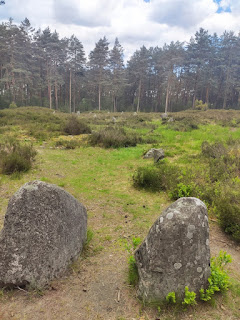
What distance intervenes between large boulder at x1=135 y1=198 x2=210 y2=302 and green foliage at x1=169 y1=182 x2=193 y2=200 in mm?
2933

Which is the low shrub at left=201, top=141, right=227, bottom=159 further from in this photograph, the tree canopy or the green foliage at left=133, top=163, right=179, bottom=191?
the tree canopy

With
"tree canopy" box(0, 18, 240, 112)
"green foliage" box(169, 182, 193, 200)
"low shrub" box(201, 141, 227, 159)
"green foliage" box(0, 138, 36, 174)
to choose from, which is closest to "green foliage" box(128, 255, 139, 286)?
"green foliage" box(169, 182, 193, 200)

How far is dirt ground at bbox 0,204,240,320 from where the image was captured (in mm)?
2379

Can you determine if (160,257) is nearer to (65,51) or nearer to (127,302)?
(127,302)

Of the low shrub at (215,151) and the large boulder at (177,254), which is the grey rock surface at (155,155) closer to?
the low shrub at (215,151)

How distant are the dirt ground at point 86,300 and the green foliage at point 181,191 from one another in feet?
7.55

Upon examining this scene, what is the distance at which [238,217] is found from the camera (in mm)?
4109

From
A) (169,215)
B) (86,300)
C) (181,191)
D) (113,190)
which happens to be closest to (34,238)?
(86,300)

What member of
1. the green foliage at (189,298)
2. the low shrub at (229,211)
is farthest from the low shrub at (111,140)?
the green foliage at (189,298)

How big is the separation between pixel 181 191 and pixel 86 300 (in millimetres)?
3568

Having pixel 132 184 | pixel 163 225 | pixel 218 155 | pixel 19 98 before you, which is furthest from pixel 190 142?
pixel 19 98

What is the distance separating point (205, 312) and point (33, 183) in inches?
101

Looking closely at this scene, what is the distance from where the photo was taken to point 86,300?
2609mm

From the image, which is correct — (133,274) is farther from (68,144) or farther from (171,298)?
(68,144)
